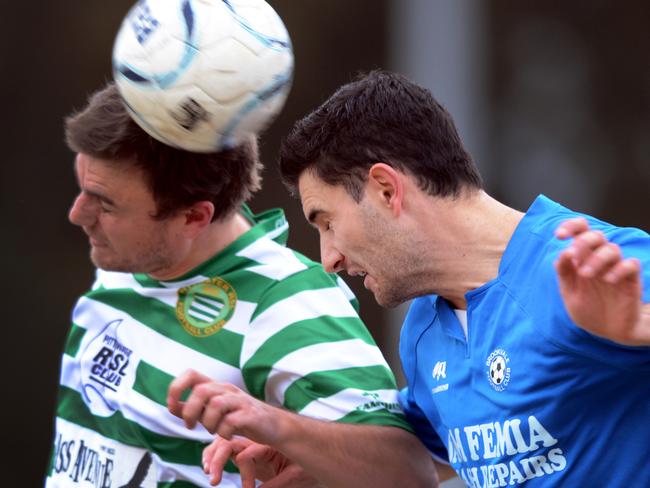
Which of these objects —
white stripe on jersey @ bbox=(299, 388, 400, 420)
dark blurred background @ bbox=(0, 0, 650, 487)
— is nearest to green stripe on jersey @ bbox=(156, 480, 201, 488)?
white stripe on jersey @ bbox=(299, 388, 400, 420)

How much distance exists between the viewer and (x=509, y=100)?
7.12 meters

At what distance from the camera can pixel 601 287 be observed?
242 centimetres

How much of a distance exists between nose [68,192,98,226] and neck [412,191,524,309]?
3.61 feet

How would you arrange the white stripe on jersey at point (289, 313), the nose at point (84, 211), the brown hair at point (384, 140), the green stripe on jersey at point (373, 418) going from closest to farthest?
the brown hair at point (384, 140)
the green stripe on jersey at point (373, 418)
the white stripe on jersey at point (289, 313)
the nose at point (84, 211)

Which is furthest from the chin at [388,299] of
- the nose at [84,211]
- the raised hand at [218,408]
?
the nose at [84,211]

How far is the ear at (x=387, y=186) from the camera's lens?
310cm

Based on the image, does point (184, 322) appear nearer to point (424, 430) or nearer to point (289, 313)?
point (289, 313)

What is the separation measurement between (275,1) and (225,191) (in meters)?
3.46

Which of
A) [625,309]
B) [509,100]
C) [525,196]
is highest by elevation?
[625,309]

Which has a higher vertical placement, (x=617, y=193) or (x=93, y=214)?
(x=93, y=214)

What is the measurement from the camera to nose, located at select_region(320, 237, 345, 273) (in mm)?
3180

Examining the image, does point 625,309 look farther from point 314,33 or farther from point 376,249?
point 314,33

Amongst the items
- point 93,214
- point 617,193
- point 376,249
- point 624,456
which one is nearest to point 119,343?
point 93,214

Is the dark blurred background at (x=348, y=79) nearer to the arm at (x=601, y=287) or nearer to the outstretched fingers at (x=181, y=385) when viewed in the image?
the outstretched fingers at (x=181, y=385)
